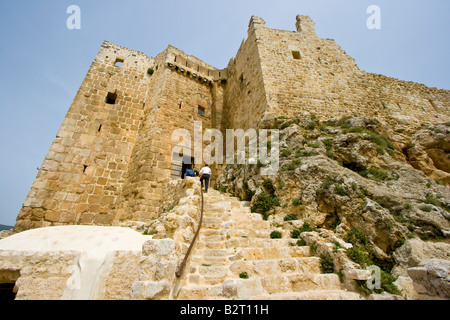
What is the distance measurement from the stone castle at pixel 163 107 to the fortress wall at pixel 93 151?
43 mm

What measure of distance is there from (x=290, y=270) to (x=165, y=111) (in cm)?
1025

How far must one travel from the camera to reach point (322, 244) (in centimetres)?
423

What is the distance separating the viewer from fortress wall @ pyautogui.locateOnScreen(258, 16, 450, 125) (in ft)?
34.6

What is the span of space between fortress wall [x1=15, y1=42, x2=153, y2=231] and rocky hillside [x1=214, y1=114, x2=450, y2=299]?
564cm

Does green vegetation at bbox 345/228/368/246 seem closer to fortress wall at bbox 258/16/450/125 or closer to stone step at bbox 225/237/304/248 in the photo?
stone step at bbox 225/237/304/248

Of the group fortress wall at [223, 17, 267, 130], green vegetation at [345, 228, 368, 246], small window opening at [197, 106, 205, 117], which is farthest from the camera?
small window opening at [197, 106, 205, 117]

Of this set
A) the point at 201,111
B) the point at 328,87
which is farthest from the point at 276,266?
the point at 201,111

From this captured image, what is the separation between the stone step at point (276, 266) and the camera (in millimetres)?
3756

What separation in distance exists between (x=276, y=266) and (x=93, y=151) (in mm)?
10064

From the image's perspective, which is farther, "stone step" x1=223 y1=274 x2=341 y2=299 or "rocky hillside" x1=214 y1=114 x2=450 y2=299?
"rocky hillside" x1=214 y1=114 x2=450 y2=299

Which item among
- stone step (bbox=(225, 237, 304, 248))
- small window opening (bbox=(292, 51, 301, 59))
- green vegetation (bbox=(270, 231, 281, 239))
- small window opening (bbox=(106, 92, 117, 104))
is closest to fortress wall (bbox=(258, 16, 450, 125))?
small window opening (bbox=(292, 51, 301, 59))

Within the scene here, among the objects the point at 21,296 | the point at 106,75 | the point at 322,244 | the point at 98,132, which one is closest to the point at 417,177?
the point at 322,244

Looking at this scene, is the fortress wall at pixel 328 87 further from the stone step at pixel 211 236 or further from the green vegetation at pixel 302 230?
the stone step at pixel 211 236

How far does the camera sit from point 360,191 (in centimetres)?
548
